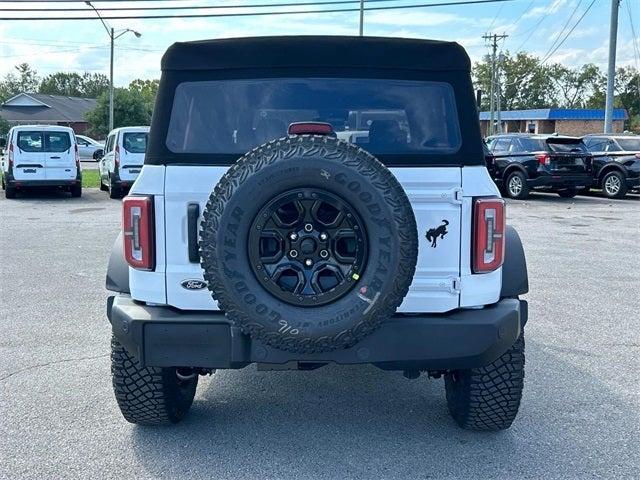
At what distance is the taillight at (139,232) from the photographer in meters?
3.47

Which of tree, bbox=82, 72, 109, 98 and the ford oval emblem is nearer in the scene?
the ford oval emblem

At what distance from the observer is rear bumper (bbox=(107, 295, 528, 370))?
3303 mm

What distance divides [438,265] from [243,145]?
114 centimetres

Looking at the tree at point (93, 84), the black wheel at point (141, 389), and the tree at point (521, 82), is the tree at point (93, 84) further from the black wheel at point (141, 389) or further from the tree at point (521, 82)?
the black wheel at point (141, 389)

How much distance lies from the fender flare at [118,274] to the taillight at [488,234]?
180 cm

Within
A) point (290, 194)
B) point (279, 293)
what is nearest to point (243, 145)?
point (290, 194)

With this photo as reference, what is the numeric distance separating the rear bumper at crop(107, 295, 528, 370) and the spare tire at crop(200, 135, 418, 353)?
181mm

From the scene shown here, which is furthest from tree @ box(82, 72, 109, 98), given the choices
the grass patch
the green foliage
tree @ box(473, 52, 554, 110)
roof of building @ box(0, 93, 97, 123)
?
the grass patch

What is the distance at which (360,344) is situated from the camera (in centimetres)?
329

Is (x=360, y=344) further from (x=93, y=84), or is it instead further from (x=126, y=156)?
(x=93, y=84)

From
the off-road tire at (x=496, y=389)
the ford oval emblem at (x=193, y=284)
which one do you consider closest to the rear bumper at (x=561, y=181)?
the off-road tire at (x=496, y=389)

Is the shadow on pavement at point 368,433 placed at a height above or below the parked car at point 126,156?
below

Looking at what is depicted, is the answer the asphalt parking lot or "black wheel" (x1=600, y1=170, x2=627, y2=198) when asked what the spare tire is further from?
"black wheel" (x1=600, y1=170, x2=627, y2=198)

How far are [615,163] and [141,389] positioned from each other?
1808 cm
